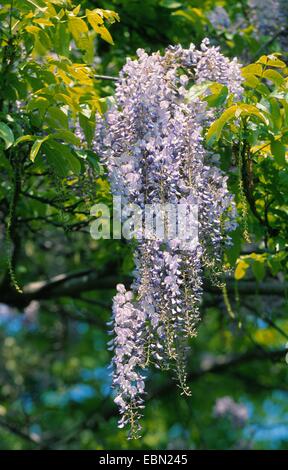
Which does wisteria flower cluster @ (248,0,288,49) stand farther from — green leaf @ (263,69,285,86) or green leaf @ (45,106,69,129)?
green leaf @ (45,106,69,129)

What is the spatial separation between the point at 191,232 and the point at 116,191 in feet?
1.16

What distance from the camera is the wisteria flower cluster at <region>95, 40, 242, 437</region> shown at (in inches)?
121

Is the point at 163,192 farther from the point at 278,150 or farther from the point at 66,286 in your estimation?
the point at 66,286

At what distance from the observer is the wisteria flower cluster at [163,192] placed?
3.08 metres

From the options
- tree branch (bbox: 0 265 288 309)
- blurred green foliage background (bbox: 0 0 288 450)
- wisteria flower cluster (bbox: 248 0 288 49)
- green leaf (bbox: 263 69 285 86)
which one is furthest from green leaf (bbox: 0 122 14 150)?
wisteria flower cluster (bbox: 248 0 288 49)

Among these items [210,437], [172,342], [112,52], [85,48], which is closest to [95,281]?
[112,52]

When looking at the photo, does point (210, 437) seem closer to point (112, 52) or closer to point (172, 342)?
point (112, 52)

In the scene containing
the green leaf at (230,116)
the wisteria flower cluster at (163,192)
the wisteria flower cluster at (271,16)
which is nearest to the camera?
the wisteria flower cluster at (163,192)

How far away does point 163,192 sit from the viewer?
10.5ft

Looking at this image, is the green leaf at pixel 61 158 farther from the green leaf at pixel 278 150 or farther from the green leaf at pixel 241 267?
the green leaf at pixel 241 267

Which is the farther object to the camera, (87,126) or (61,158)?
(87,126)

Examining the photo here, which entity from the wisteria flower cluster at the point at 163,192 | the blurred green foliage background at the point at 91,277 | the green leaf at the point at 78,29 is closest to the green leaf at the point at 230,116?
the wisteria flower cluster at the point at 163,192

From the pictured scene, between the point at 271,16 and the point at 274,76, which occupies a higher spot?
the point at 271,16

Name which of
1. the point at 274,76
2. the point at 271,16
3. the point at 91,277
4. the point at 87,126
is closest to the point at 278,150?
the point at 274,76
